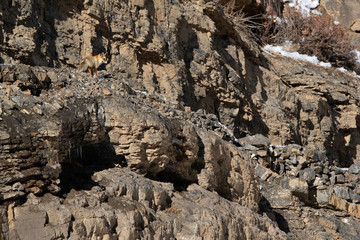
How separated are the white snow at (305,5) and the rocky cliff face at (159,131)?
4668 millimetres

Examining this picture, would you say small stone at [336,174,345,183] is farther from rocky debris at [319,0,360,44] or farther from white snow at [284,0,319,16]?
rocky debris at [319,0,360,44]

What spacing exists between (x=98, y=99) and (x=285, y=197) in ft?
16.7

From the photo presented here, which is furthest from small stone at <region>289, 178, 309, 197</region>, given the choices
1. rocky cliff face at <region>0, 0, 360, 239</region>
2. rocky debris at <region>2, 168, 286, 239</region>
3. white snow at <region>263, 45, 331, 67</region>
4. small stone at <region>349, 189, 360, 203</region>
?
white snow at <region>263, 45, 331, 67</region>

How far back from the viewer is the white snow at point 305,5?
21.5 m

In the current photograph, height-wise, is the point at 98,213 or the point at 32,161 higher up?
the point at 32,161

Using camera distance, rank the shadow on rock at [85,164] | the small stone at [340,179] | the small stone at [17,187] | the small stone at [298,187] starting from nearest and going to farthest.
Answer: the small stone at [17,187]
the shadow on rock at [85,164]
the small stone at [298,187]
the small stone at [340,179]

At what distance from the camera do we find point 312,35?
19.9 meters

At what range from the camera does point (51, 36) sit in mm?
9711

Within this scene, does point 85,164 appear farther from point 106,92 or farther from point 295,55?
point 295,55

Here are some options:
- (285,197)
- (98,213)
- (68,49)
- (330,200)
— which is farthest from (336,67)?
(98,213)

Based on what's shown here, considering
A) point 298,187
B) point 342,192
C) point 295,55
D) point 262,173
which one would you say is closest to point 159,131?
point 262,173

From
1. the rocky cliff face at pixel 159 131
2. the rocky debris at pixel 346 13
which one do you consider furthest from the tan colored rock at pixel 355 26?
the rocky cliff face at pixel 159 131

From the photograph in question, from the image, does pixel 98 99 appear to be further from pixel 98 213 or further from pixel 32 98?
pixel 98 213

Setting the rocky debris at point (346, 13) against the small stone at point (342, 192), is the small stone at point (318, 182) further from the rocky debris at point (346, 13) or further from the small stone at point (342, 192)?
the rocky debris at point (346, 13)
